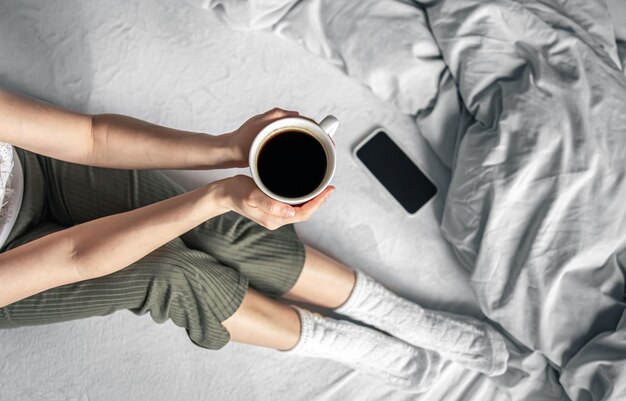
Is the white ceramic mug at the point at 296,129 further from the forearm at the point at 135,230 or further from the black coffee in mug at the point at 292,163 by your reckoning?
the forearm at the point at 135,230

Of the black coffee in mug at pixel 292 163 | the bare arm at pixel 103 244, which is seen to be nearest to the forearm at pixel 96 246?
the bare arm at pixel 103 244

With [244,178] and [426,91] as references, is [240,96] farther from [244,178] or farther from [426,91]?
[244,178]

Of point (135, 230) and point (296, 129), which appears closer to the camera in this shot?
point (296, 129)

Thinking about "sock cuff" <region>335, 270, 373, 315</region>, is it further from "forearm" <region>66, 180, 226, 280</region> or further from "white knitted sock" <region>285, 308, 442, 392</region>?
"forearm" <region>66, 180, 226, 280</region>

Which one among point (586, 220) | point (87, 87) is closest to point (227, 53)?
point (87, 87)

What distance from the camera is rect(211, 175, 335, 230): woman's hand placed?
673mm

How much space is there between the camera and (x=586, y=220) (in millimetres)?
1013

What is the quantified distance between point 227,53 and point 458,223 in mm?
609

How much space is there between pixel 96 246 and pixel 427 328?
0.66m

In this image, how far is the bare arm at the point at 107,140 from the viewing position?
0.79m

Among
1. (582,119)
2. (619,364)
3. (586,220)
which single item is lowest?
(619,364)

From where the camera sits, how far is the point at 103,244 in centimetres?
79

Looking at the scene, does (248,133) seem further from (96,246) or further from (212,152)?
(96,246)

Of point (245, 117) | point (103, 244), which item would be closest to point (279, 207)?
point (103, 244)
